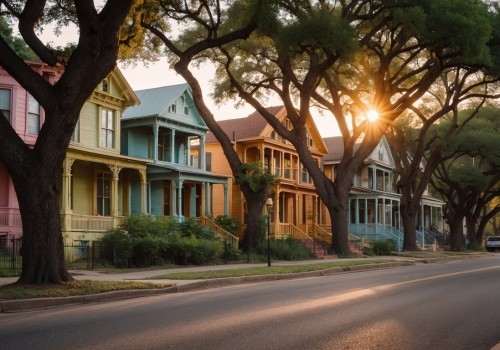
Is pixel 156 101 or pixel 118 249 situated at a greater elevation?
pixel 156 101

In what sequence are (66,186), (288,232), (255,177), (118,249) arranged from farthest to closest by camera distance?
(288,232) → (255,177) → (66,186) → (118,249)

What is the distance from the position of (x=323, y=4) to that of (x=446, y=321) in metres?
23.6

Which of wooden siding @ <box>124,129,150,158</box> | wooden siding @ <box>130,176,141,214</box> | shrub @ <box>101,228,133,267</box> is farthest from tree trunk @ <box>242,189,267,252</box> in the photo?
shrub @ <box>101,228,133,267</box>

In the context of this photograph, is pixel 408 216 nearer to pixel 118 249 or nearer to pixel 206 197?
pixel 206 197

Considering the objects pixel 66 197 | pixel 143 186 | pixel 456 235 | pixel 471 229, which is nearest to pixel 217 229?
pixel 143 186

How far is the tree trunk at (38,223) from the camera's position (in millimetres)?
14430

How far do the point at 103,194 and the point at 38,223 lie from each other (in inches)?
707

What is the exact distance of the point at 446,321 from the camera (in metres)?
10.5

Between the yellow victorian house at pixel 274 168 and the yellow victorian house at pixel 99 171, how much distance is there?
10.7 metres

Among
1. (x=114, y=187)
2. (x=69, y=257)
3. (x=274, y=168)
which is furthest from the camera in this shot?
(x=274, y=168)

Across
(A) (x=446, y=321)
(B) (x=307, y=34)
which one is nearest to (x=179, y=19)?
(B) (x=307, y=34)

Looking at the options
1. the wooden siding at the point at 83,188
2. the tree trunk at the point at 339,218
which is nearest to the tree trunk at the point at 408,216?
the tree trunk at the point at 339,218

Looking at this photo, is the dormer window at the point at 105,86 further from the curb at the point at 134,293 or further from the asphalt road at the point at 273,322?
the asphalt road at the point at 273,322

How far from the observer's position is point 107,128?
32125 millimetres
